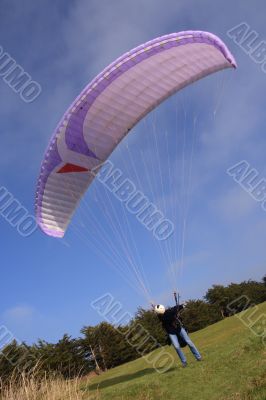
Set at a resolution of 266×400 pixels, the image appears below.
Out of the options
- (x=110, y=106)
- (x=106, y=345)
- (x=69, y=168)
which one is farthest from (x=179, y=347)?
(x=106, y=345)

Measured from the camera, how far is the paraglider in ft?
41.2

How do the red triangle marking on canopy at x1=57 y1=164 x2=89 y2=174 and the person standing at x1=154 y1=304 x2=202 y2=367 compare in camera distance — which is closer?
the person standing at x1=154 y1=304 x2=202 y2=367

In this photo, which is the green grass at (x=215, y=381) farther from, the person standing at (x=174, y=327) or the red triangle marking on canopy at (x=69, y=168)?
the red triangle marking on canopy at (x=69, y=168)

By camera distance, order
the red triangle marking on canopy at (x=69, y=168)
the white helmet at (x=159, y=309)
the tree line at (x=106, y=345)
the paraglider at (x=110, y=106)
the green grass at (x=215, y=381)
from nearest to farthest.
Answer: the green grass at (x=215, y=381) → the white helmet at (x=159, y=309) → the paraglider at (x=110, y=106) → the red triangle marking on canopy at (x=69, y=168) → the tree line at (x=106, y=345)

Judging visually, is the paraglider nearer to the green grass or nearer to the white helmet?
the white helmet

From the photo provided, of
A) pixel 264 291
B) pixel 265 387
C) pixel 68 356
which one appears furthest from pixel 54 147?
pixel 264 291

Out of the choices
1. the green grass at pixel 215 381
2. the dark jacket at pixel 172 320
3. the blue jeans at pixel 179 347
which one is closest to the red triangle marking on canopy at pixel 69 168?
the dark jacket at pixel 172 320

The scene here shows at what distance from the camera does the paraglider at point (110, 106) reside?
41.2 ft

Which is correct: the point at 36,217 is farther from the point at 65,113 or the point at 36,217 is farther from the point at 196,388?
the point at 196,388

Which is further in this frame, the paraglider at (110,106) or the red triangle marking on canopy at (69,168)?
the red triangle marking on canopy at (69,168)

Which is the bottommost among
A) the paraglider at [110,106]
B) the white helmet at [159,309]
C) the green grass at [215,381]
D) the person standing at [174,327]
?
the green grass at [215,381]

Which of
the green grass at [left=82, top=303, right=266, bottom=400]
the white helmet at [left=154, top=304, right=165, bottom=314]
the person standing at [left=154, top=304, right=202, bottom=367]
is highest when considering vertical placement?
the white helmet at [left=154, top=304, right=165, bottom=314]

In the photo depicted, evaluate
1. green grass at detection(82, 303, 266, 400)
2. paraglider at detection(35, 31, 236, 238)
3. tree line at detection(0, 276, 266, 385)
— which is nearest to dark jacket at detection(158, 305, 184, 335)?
green grass at detection(82, 303, 266, 400)

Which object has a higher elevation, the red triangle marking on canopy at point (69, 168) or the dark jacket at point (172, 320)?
the red triangle marking on canopy at point (69, 168)
